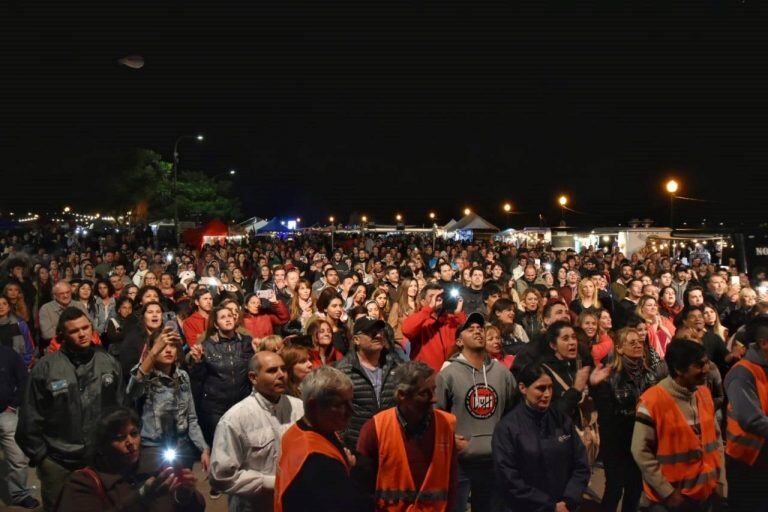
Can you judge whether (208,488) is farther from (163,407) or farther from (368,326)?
(368,326)

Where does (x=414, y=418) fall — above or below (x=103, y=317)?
below

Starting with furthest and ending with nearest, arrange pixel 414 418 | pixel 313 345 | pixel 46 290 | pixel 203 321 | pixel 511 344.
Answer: pixel 46 290
pixel 203 321
pixel 511 344
pixel 313 345
pixel 414 418

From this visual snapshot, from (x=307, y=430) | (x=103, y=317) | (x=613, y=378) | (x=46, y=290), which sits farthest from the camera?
(x=46, y=290)

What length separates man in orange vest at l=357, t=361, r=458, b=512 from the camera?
337 cm

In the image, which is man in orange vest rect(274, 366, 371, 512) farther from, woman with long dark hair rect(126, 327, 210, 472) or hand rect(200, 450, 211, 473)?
woman with long dark hair rect(126, 327, 210, 472)

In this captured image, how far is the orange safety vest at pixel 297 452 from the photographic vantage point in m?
2.70

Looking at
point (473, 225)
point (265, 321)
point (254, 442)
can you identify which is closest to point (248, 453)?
point (254, 442)

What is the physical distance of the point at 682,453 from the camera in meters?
3.81

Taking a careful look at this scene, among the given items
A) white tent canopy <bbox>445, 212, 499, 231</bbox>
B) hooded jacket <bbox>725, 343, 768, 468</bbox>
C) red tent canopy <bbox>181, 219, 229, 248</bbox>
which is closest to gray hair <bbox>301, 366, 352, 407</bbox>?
hooded jacket <bbox>725, 343, 768, 468</bbox>

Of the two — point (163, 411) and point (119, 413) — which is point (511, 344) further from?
point (119, 413)

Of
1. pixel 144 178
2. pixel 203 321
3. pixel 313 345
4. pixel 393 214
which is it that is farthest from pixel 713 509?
pixel 393 214

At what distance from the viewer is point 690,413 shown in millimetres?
3924

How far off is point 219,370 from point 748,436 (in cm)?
399

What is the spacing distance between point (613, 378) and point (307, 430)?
2.77 meters
